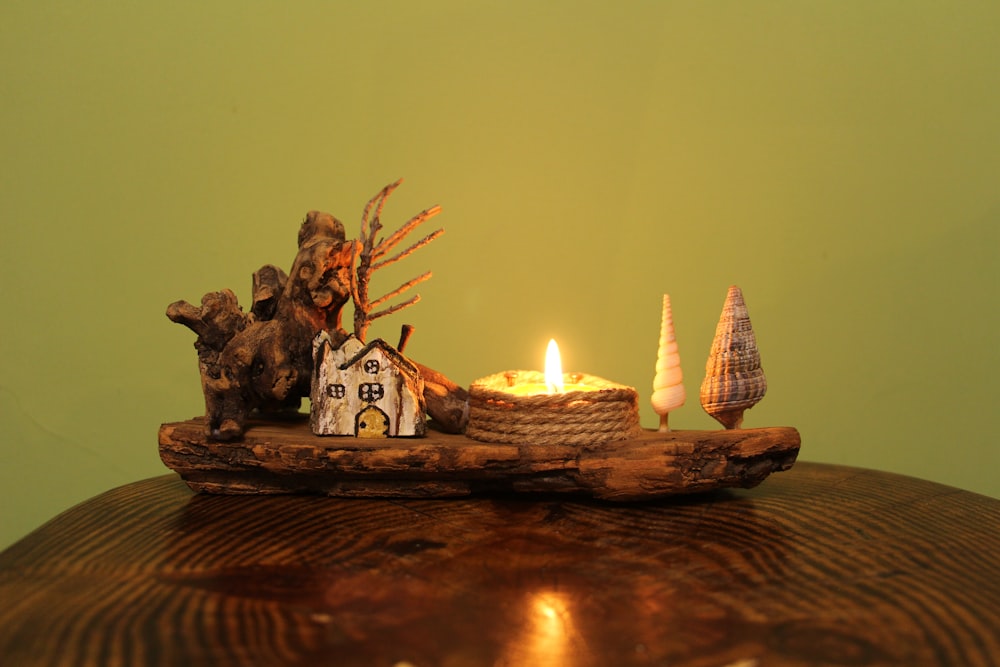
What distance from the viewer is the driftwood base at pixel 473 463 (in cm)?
124

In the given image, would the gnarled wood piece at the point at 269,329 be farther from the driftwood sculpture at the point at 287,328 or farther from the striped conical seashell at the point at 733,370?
the striped conical seashell at the point at 733,370

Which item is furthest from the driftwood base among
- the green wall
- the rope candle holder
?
the green wall

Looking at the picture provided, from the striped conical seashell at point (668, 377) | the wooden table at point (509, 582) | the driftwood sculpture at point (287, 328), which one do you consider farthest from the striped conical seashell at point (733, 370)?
the driftwood sculpture at point (287, 328)

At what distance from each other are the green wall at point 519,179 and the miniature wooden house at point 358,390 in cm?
60

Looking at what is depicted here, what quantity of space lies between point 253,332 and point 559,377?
1.67 feet

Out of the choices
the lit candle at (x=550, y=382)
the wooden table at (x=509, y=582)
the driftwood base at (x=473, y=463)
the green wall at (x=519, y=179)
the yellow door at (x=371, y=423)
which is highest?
the green wall at (x=519, y=179)

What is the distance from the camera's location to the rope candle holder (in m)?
1.27

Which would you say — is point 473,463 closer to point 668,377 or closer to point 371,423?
A: point 371,423

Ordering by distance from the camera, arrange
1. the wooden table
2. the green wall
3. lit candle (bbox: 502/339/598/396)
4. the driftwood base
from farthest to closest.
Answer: the green wall → lit candle (bbox: 502/339/598/396) → the driftwood base → the wooden table

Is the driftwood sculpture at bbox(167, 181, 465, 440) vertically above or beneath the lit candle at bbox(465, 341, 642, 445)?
above

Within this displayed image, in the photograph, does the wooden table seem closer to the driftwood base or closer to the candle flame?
the driftwood base

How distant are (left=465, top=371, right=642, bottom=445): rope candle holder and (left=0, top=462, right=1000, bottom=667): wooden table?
0.11m

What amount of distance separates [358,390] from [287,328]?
175 millimetres

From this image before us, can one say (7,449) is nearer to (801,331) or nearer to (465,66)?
(465,66)
